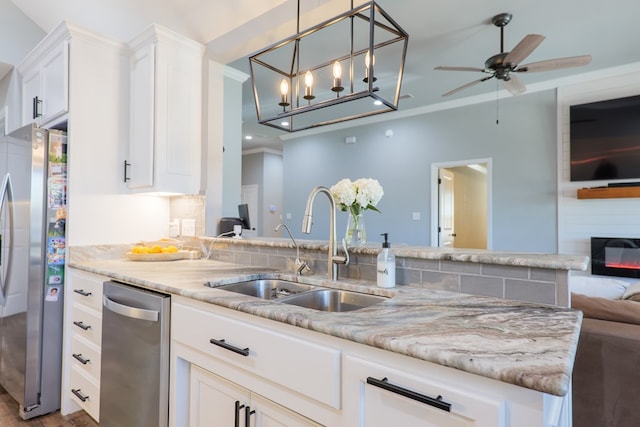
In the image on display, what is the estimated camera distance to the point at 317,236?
20.8 ft

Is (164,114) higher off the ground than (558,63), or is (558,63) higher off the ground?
(558,63)

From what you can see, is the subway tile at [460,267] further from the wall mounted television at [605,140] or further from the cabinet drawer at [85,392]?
the wall mounted television at [605,140]

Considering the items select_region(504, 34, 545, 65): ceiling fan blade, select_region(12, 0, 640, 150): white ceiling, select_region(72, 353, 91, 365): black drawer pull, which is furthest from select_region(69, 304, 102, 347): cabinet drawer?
select_region(504, 34, 545, 65): ceiling fan blade

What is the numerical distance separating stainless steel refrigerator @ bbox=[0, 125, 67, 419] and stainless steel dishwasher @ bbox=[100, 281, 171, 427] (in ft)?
2.23

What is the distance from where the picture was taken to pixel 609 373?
1.46 meters

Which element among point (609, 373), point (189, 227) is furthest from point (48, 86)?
point (609, 373)

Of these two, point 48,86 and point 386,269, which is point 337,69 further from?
point 48,86

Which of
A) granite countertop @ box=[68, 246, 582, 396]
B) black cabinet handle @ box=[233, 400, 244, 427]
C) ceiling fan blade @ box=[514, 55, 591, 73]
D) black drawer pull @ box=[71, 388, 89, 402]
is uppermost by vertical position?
ceiling fan blade @ box=[514, 55, 591, 73]

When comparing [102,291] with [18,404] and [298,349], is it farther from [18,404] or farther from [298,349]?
[298,349]

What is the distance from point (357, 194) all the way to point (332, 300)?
524 millimetres

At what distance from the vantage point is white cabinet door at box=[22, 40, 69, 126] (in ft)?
7.58

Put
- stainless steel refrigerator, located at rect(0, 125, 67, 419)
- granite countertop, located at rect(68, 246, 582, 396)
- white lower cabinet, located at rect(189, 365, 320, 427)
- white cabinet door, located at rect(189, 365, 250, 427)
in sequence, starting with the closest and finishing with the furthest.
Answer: granite countertop, located at rect(68, 246, 582, 396)
white lower cabinet, located at rect(189, 365, 320, 427)
white cabinet door, located at rect(189, 365, 250, 427)
stainless steel refrigerator, located at rect(0, 125, 67, 419)

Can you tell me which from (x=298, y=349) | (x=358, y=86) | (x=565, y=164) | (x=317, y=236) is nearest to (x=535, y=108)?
(x=565, y=164)

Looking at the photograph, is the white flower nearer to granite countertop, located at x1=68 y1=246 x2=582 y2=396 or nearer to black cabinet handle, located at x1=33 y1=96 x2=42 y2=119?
granite countertop, located at x1=68 y1=246 x2=582 y2=396
